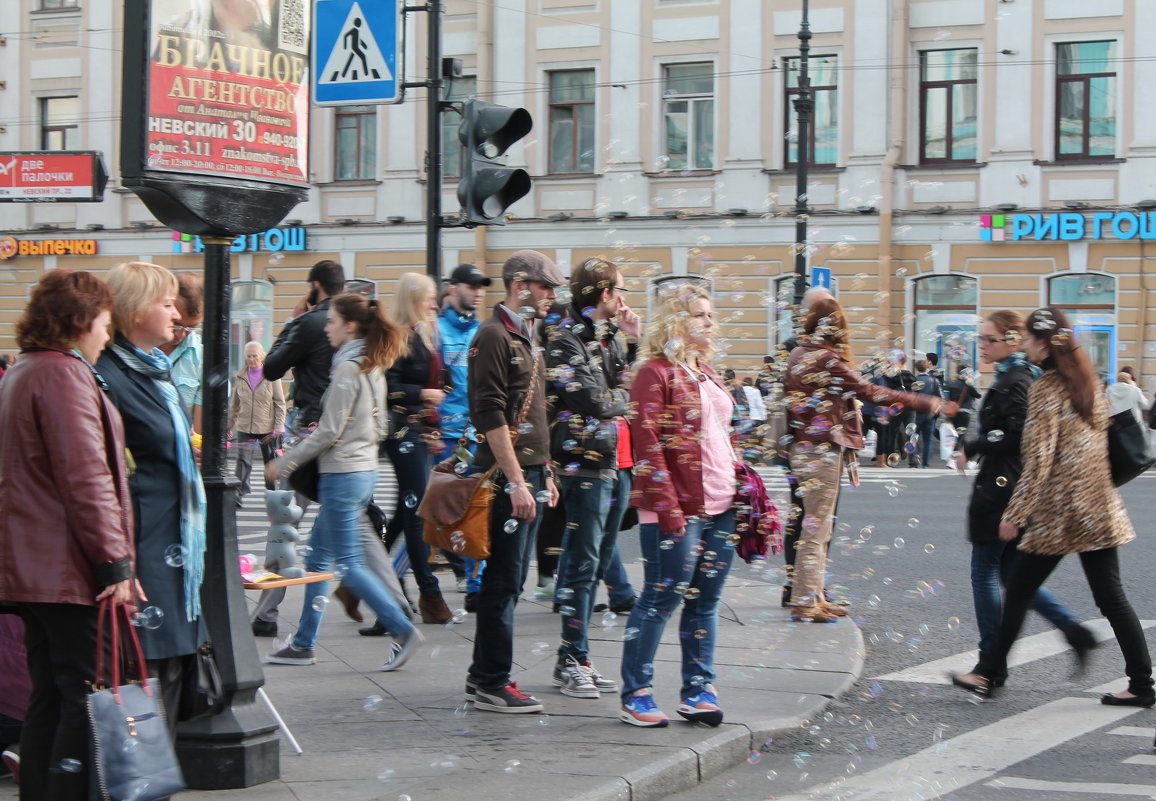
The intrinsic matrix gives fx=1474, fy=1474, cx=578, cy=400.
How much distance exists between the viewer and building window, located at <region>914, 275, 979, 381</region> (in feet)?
85.1

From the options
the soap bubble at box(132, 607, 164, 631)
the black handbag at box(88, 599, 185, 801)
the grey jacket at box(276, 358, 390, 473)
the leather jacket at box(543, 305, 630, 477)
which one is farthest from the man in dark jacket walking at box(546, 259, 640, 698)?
the black handbag at box(88, 599, 185, 801)

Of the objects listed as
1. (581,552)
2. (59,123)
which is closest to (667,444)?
(581,552)

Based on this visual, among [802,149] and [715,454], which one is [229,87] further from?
[802,149]

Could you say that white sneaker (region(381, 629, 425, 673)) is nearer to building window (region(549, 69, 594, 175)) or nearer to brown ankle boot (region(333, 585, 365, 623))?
brown ankle boot (region(333, 585, 365, 623))

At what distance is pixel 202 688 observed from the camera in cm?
469

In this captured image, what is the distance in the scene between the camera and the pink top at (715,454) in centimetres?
596

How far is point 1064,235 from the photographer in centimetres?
2509

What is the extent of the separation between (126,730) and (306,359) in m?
3.90

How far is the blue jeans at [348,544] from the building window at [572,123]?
2159cm

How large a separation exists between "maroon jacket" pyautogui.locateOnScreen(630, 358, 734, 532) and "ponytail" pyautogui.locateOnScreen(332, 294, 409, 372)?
1578 mm

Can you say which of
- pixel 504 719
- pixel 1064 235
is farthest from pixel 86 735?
pixel 1064 235

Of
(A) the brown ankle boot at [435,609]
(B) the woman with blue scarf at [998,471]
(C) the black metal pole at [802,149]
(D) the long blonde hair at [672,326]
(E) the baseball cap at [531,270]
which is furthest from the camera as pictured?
(C) the black metal pole at [802,149]

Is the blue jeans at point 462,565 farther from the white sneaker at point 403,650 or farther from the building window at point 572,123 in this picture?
the building window at point 572,123

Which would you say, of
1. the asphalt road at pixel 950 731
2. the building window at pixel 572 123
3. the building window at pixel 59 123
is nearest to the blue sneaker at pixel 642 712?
the asphalt road at pixel 950 731
